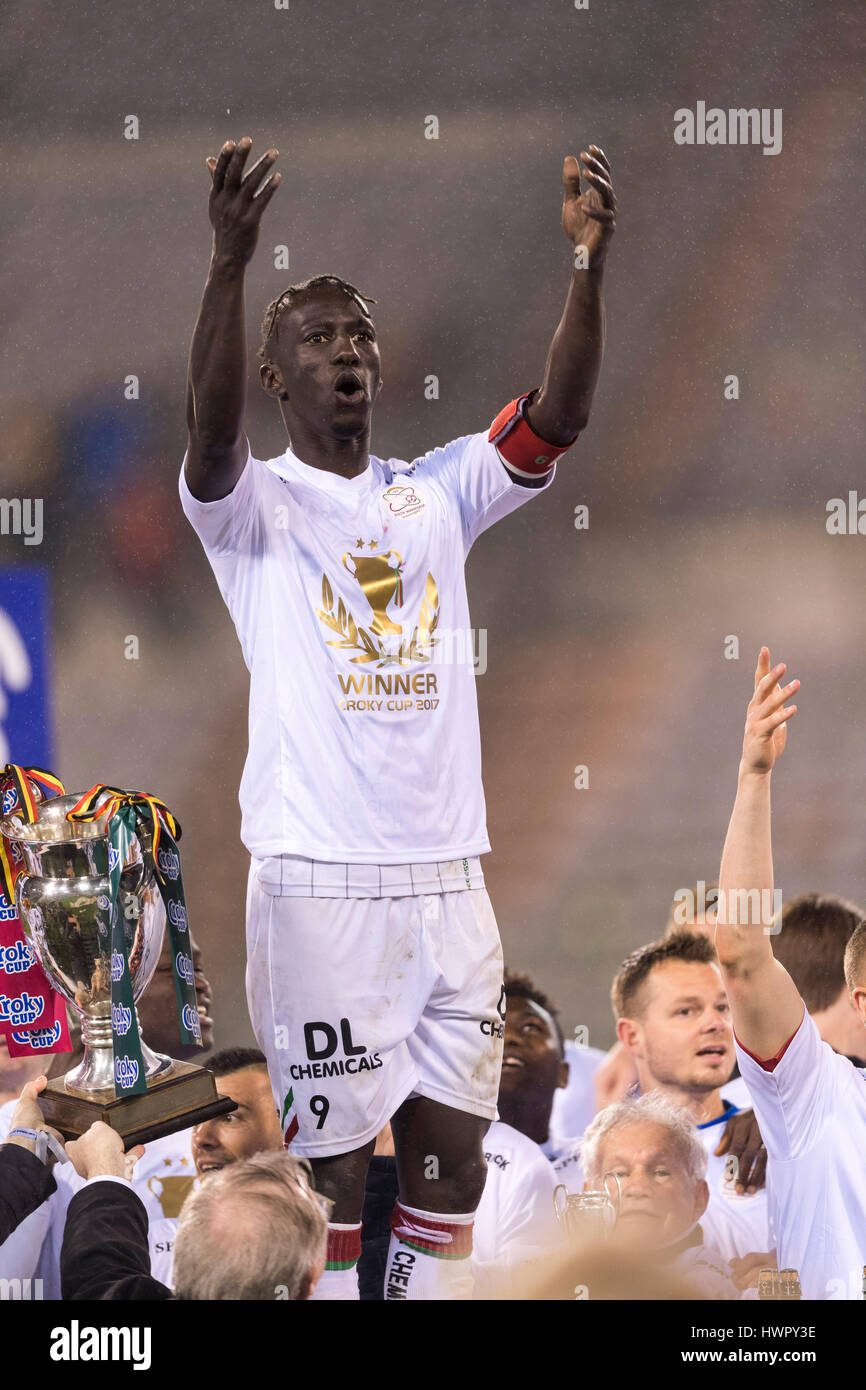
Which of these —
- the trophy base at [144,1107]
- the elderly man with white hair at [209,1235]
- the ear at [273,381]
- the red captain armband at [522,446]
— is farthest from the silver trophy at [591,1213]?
the ear at [273,381]

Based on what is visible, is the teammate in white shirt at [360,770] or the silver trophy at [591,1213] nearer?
the teammate in white shirt at [360,770]

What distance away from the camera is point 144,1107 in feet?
10.1

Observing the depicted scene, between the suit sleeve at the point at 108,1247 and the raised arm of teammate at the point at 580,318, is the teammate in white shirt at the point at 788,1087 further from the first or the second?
the suit sleeve at the point at 108,1247

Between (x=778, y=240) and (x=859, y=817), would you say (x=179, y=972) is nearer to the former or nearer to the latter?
(x=859, y=817)

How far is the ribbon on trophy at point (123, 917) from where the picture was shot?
303cm

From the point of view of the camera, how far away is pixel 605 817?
398cm

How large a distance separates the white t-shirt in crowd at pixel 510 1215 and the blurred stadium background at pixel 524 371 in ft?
1.48

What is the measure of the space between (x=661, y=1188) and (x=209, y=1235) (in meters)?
1.11

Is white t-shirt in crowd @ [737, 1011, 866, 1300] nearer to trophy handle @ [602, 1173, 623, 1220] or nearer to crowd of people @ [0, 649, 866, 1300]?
crowd of people @ [0, 649, 866, 1300]

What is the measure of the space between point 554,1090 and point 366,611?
1406 mm

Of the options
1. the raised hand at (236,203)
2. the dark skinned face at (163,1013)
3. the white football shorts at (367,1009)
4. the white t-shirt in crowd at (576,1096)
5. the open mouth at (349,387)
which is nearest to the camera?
the raised hand at (236,203)

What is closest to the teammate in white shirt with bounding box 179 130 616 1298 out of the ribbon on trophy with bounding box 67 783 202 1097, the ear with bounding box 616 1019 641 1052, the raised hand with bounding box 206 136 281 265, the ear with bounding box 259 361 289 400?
the ear with bounding box 259 361 289 400

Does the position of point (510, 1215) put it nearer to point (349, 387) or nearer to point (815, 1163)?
point (815, 1163)
